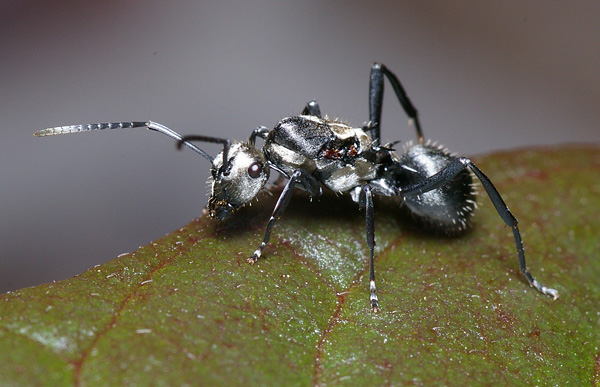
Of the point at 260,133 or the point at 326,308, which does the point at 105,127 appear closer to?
the point at 260,133

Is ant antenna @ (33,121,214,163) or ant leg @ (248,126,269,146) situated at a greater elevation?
ant antenna @ (33,121,214,163)

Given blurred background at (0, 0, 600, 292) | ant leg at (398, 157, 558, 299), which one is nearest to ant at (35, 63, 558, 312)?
ant leg at (398, 157, 558, 299)

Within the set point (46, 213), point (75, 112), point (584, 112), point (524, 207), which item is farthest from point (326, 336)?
point (584, 112)

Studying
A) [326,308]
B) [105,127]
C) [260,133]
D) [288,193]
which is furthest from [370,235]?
[105,127]

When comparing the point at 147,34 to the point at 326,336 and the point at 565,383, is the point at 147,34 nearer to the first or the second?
the point at 326,336

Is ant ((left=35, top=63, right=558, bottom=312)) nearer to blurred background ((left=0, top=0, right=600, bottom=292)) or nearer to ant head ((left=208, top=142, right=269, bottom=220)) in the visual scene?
ant head ((left=208, top=142, right=269, bottom=220))

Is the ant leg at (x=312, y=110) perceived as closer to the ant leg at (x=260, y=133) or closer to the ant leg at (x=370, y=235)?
the ant leg at (x=260, y=133)
